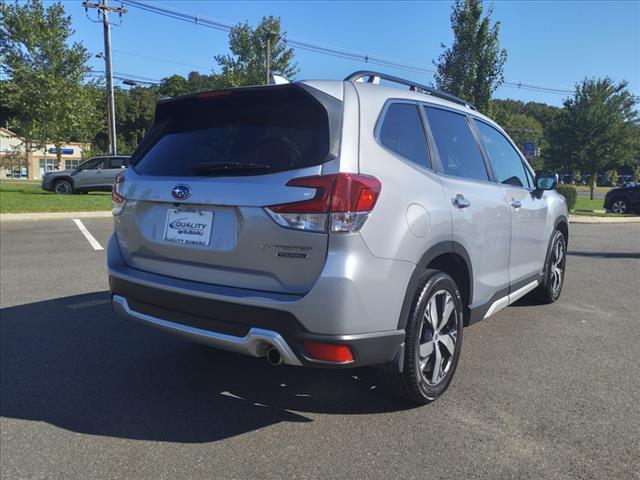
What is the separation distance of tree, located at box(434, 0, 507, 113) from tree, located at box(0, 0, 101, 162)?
16.3 m

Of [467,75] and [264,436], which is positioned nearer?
[264,436]

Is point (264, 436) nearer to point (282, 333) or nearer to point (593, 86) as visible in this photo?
point (282, 333)

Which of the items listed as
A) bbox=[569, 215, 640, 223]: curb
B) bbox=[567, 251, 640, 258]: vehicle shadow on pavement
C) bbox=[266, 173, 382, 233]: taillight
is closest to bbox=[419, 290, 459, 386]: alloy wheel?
bbox=[266, 173, 382, 233]: taillight

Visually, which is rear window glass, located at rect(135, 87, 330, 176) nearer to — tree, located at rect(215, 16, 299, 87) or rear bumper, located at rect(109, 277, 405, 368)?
rear bumper, located at rect(109, 277, 405, 368)

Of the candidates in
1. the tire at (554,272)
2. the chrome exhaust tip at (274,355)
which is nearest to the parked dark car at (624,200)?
the tire at (554,272)

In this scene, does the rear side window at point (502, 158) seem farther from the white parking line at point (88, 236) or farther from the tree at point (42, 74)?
the tree at point (42, 74)

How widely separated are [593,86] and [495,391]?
29740mm

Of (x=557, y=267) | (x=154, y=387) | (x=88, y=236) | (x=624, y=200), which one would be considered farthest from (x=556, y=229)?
(x=624, y=200)

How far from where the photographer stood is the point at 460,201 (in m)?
3.43

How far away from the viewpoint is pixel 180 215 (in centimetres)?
304

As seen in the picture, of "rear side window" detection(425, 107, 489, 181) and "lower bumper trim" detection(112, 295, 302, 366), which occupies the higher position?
"rear side window" detection(425, 107, 489, 181)

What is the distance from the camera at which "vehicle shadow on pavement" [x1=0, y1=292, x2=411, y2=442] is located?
3105 millimetres

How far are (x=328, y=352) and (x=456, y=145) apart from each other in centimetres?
192

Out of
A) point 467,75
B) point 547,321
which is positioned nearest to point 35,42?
point 467,75
